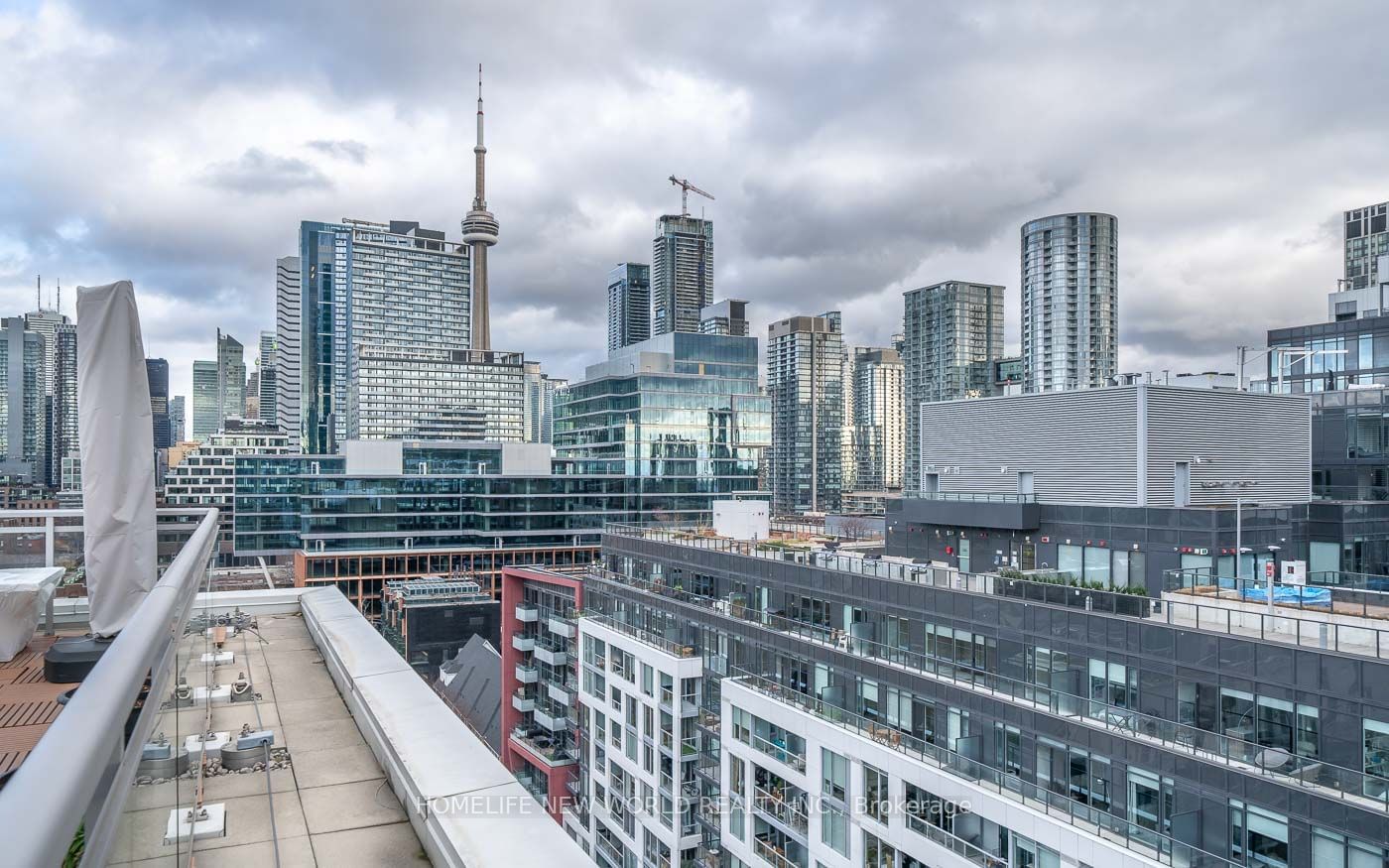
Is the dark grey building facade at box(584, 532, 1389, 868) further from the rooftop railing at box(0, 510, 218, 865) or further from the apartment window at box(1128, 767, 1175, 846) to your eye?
the rooftop railing at box(0, 510, 218, 865)

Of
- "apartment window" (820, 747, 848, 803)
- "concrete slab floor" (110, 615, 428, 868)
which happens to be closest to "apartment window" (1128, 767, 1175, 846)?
"apartment window" (820, 747, 848, 803)

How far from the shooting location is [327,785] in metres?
5.16

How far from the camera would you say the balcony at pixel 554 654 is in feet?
140

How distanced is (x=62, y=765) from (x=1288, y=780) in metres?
17.4

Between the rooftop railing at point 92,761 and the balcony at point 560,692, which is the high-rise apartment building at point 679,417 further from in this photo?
the rooftop railing at point 92,761

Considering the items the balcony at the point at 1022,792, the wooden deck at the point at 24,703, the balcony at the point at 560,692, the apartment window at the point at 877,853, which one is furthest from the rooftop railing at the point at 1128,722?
the balcony at the point at 560,692

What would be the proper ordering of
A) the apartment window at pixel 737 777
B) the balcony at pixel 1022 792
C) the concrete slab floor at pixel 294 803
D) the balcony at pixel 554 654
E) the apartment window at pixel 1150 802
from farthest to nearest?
1. the balcony at pixel 554 654
2. the apartment window at pixel 737 777
3. the apartment window at pixel 1150 802
4. the balcony at pixel 1022 792
5. the concrete slab floor at pixel 294 803

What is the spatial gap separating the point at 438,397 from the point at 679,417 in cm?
9414

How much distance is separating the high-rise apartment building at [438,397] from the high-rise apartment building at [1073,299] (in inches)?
4143

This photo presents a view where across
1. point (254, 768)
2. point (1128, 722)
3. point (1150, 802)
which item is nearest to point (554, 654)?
point (1128, 722)

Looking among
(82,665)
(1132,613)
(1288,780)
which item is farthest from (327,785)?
(1132,613)

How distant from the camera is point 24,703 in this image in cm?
678

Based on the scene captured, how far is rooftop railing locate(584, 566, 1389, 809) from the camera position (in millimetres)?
13609

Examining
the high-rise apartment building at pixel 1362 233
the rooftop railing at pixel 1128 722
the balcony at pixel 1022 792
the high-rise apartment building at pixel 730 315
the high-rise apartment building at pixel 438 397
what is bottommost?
the balcony at pixel 1022 792
